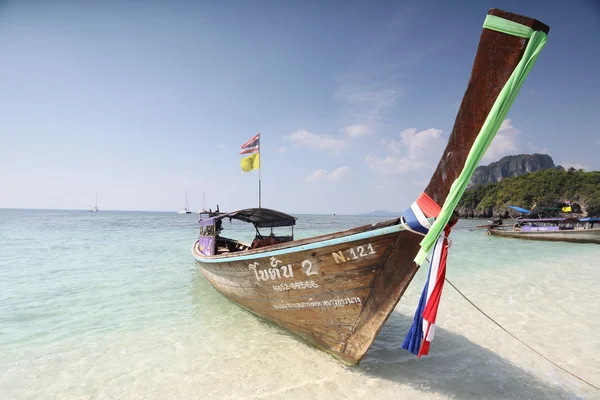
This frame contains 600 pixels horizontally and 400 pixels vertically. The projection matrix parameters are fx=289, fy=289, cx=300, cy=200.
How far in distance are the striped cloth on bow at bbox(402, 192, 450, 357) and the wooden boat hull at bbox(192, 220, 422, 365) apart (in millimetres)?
186

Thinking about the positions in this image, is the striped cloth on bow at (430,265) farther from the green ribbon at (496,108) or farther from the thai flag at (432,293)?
the green ribbon at (496,108)

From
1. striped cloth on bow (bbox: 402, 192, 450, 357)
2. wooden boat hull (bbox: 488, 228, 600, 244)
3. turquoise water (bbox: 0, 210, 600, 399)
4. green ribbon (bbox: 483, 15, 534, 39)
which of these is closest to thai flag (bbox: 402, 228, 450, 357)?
striped cloth on bow (bbox: 402, 192, 450, 357)

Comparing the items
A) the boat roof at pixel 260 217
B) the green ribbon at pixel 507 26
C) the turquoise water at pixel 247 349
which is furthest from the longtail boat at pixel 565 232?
the green ribbon at pixel 507 26

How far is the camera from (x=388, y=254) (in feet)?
11.5

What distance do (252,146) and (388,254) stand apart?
723 centimetres

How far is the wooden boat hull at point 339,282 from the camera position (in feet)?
11.5

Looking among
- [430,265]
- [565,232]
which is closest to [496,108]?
[430,265]

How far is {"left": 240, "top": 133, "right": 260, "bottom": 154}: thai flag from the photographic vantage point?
9530 mm

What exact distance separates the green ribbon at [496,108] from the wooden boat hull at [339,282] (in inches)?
19.4

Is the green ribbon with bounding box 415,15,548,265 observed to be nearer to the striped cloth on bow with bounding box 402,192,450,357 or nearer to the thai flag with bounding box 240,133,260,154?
the striped cloth on bow with bounding box 402,192,450,357

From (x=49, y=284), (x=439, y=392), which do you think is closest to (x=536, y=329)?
(x=439, y=392)

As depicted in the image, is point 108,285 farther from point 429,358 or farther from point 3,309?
point 429,358

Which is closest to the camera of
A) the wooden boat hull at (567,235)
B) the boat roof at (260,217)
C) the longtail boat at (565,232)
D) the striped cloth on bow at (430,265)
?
the striped cloth on bow at (430,265)

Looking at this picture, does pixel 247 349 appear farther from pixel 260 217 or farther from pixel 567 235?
pixel 567 235
